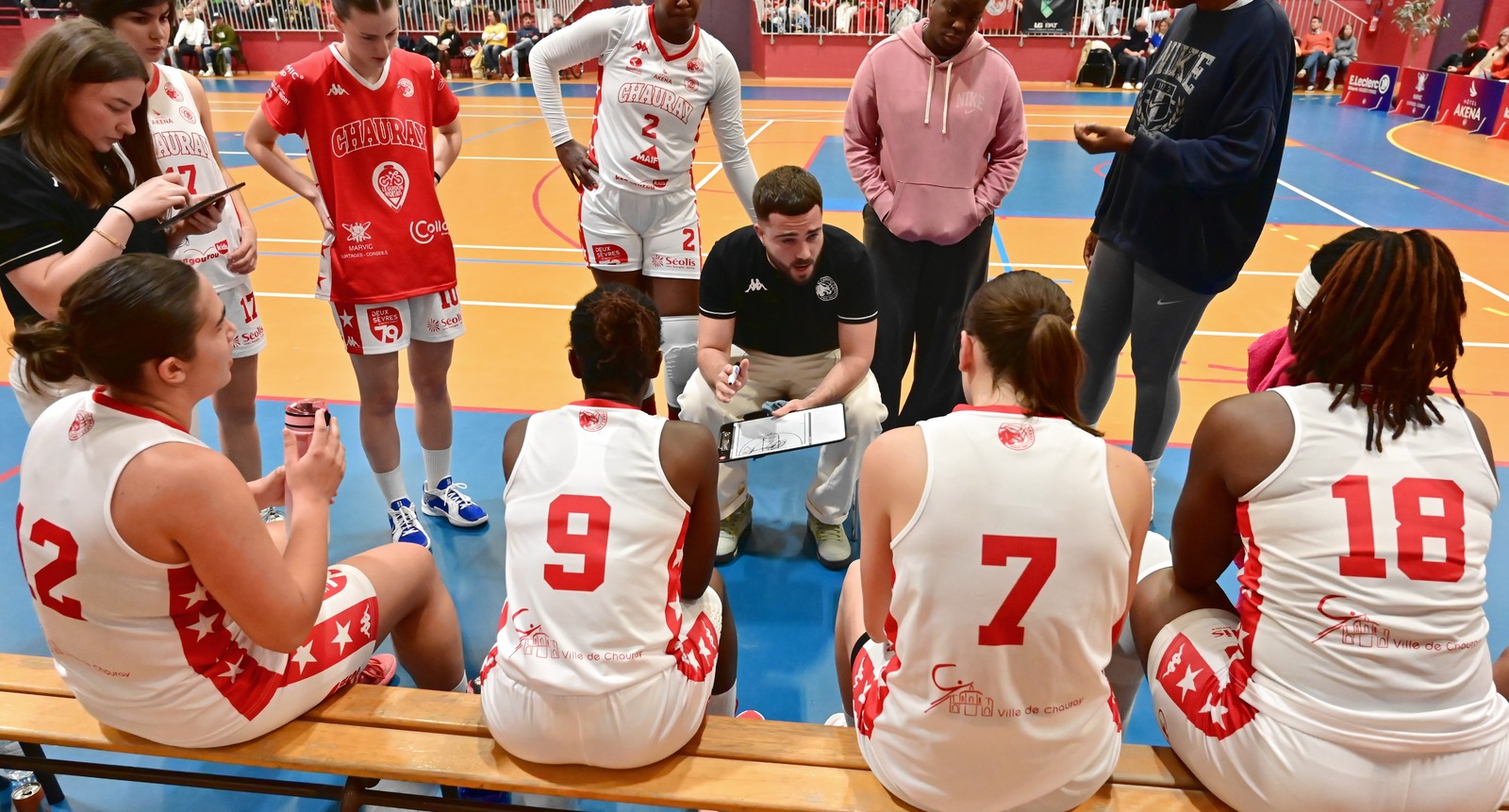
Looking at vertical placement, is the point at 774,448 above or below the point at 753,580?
above

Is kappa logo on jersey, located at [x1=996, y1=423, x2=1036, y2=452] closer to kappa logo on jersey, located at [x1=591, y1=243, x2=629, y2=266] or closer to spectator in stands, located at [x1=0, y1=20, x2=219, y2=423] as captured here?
spectator in stands, located at [x1=0, y1=20, x2=219, y2=423]

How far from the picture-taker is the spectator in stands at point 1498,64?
44.8 ft

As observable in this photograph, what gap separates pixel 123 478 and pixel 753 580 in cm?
218

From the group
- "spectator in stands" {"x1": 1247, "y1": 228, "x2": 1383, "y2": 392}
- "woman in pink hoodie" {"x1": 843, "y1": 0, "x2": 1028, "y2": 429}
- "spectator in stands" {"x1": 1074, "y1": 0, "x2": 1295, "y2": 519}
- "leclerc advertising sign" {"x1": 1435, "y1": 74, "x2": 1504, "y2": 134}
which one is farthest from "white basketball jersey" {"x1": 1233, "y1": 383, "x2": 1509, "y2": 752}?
"leclerc advertising sign" {"x1": 1435, "y1": 74, "x2": 1504, "y2": 134}

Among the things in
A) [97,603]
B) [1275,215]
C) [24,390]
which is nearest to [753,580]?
[97,603]

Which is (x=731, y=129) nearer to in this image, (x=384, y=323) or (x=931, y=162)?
(x=931, y=162)

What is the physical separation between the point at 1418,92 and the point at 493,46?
1826 cm

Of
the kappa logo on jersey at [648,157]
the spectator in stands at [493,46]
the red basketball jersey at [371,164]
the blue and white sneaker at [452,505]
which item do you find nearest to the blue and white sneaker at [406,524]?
the blue and white sneaker at [452,505]

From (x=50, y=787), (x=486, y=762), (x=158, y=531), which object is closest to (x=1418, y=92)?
(x=486, y=762)

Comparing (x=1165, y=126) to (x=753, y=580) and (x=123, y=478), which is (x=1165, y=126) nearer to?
(x=753, y=580)

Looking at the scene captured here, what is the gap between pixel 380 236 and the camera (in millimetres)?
3221

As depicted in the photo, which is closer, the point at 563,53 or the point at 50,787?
the point at 50,787

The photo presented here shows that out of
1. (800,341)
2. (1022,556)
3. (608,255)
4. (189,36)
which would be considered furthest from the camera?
(189,36)

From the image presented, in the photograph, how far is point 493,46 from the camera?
20484mm
